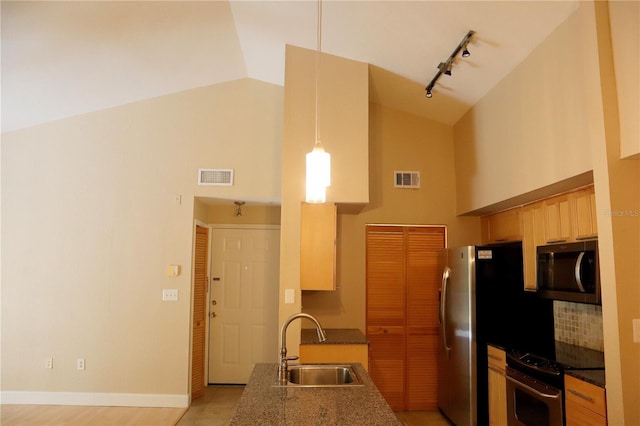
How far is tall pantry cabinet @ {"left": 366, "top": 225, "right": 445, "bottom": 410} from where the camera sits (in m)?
4.56

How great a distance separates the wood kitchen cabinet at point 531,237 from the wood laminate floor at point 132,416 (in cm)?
166

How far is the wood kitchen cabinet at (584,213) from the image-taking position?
2911 millimetres

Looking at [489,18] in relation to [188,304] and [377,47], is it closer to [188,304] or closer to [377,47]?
[377,47]

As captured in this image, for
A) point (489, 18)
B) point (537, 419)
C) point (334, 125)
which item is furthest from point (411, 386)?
point (489, 18)

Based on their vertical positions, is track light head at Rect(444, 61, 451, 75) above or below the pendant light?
above

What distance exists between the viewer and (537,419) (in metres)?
2.88

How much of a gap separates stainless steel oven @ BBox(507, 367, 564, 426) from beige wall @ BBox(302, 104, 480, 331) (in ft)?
5.53

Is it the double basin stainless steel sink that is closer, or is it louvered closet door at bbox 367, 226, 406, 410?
the double basin stainless steel sink

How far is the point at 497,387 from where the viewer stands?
3.50 m

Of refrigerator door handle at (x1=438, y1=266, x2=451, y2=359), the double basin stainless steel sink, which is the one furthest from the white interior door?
the double basin stainless steel sink

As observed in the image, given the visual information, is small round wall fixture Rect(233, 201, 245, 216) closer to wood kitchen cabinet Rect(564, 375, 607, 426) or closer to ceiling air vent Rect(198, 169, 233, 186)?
ceiling air vent Rect(198, 169, 233, 186)

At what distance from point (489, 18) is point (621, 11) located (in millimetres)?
786

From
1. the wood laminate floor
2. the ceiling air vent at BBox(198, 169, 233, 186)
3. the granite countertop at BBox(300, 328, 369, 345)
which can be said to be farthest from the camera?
the ceiling air vent at BBox(198, 169, 233, 186)

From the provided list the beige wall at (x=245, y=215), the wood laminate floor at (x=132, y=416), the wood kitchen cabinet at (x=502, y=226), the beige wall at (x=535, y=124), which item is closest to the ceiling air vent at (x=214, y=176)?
the beige wall at (x=245, y=215)
